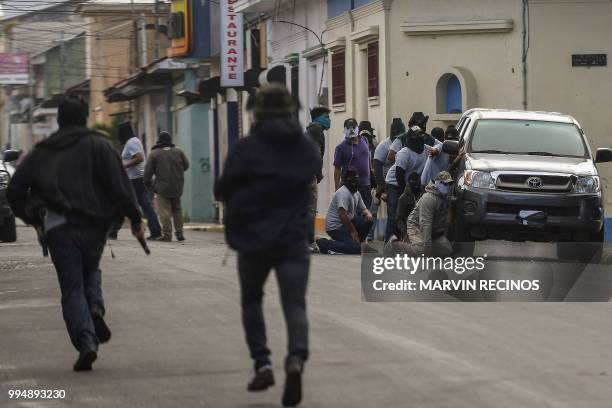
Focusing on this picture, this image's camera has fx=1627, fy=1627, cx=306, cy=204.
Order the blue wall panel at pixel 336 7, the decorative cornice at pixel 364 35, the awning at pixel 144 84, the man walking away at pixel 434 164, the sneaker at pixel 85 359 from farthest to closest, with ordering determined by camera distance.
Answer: the awning at pixel 144 84, the blue wall panel at pixel 336 7, the decorative cornice at pixel 364 35, the man walking away at pixel 434 164, the sneaker at pixel 85 359

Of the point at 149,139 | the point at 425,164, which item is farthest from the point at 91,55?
the point at 425,164

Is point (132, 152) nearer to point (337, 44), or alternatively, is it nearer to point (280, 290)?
point (337, 44)

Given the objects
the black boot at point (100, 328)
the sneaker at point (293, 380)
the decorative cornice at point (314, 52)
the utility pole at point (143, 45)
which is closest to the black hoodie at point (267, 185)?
the sneaker at point (293, 380)

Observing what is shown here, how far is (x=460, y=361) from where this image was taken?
1016cm

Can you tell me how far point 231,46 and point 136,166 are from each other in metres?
13.6

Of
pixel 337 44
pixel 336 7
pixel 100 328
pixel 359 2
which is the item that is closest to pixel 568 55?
pixel 359 2

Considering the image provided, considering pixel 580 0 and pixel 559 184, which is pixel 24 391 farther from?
pixel 580 0

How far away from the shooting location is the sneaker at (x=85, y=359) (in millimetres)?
9992

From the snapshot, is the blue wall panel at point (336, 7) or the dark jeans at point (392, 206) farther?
the blue wall panel at point (336, 7)

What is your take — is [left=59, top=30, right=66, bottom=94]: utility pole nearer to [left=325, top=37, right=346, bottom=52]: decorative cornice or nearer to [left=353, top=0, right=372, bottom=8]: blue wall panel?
[left=325, top=37, right=346, bottom=52]: decorative cornice

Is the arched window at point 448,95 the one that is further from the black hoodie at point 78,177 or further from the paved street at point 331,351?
the black hoodie at point 78,177

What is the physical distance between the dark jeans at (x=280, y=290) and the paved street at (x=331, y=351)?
372 mm

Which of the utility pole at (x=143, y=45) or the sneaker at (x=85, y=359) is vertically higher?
the utility pole at (x=143, y=45)

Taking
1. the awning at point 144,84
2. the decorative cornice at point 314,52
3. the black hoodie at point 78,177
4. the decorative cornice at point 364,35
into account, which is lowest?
the black hoodie at point 78,177
